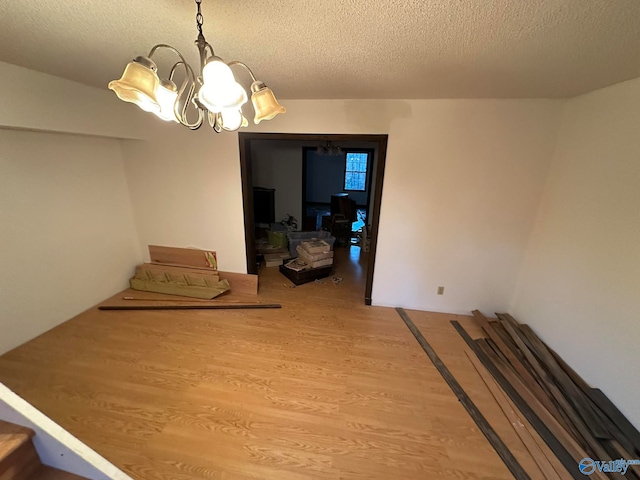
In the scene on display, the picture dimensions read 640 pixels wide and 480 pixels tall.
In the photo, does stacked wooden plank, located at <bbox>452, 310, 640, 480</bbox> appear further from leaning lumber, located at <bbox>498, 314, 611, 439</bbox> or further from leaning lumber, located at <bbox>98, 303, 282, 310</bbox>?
leaning lumber, located at <bbox>98, 303, 282, 310</bbox>

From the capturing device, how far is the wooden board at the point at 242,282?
126 inches

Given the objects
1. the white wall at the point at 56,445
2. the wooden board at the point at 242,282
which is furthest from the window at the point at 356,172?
the white wall at the point at 56,445

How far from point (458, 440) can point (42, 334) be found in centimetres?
356

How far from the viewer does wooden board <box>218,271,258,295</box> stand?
10.5 ft

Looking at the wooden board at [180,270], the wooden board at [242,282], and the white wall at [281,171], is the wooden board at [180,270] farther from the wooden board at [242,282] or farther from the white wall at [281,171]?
the white wall at [281,171]

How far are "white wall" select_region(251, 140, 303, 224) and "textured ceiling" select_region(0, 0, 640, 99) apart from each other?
315 cm

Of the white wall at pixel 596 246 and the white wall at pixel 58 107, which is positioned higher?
the white wall at pixel 58 107

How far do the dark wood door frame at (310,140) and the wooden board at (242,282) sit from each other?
0.10m

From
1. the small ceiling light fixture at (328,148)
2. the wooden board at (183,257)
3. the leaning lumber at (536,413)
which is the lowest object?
the leaning lumber at (536,413)

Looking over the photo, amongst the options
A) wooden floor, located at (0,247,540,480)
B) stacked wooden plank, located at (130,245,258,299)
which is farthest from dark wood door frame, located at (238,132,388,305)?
wooden floor, located at (0,247,540,480)

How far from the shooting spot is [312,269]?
3584mm

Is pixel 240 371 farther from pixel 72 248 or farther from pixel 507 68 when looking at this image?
pixel 507 68

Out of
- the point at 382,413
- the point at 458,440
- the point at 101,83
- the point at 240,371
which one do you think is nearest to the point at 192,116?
the point at 101,83

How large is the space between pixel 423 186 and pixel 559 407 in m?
1.97
